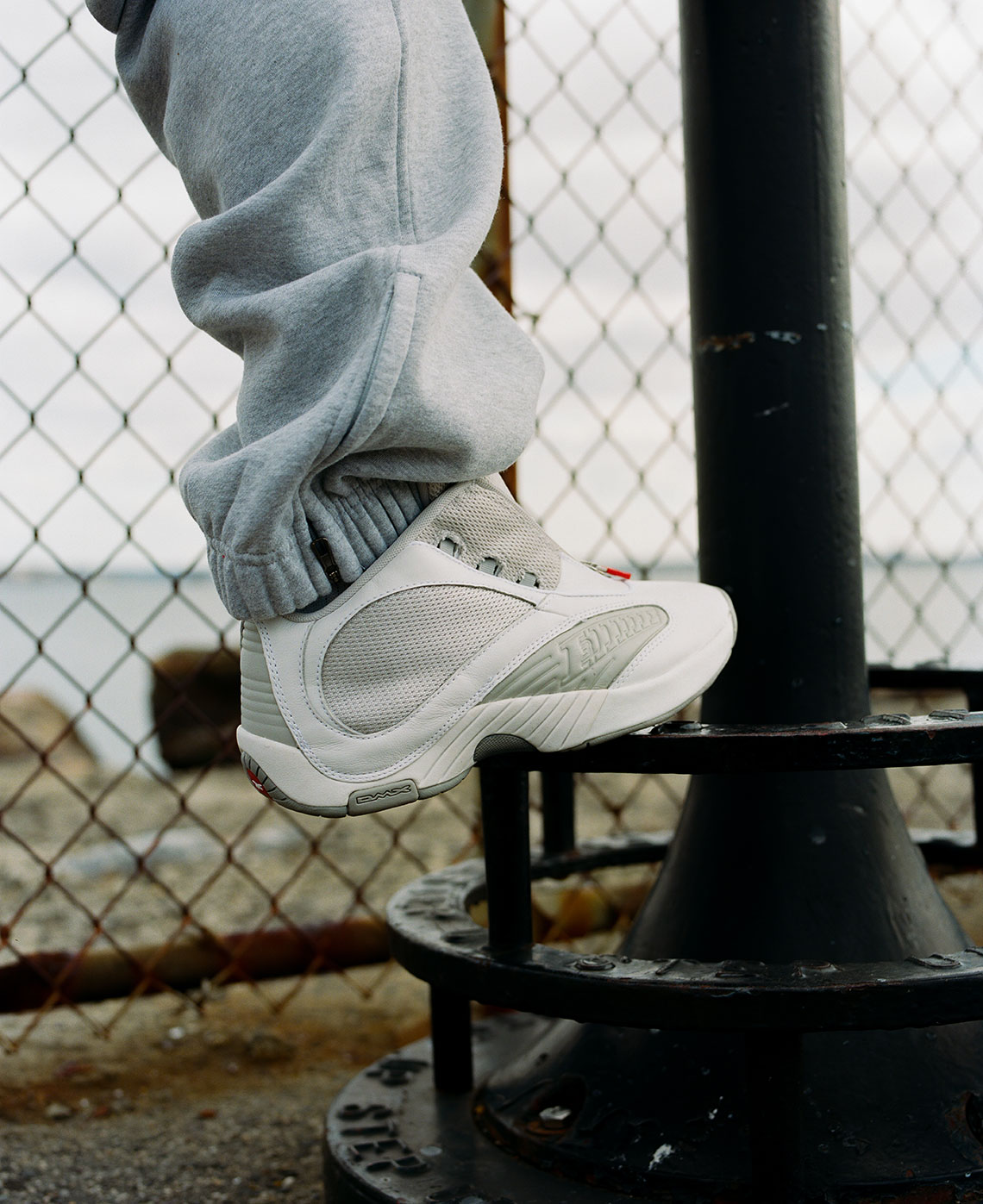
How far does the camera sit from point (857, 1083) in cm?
112

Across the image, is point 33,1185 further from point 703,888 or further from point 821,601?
point 821,601

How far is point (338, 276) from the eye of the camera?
90 cm

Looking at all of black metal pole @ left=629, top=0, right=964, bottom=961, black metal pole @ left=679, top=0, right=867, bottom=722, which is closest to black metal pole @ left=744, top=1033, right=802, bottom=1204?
black metal pole @ left=629, top=0, right=964, bottom=961

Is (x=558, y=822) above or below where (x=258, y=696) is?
below

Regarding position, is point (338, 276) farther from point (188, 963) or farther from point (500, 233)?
point (188, 963)

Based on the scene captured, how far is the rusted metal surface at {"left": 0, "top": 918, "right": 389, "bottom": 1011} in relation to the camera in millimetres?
1724

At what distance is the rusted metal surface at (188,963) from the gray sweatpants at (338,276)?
3.41 feet

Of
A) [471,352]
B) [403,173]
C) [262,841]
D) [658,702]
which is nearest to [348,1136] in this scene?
[658,702]

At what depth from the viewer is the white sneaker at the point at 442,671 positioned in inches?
38.3

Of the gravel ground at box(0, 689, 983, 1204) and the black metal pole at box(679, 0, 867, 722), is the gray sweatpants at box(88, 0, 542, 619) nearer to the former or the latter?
the black metal pole at box(679, 0, 867, 722)

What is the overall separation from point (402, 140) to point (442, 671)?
0.46 m

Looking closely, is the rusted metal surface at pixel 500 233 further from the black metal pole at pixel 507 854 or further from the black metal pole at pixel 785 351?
the black metal pole at pixel 507 854

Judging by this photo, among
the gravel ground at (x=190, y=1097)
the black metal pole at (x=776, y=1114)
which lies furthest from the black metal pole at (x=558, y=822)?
the black metal pole at (x=776, y=1114)

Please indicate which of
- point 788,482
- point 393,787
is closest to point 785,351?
point 788,482
